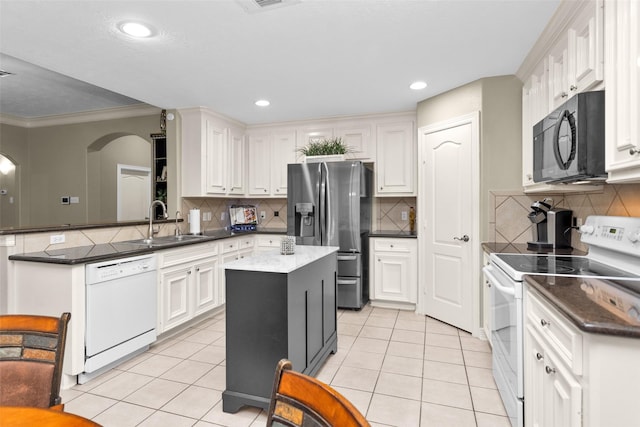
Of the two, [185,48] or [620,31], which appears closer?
[620,31]

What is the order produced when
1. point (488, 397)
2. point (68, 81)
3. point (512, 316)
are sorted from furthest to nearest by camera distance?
point (68, 81) → point (488, 397) → point (512, 316)

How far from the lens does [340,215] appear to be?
159 inches

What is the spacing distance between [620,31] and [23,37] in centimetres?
349

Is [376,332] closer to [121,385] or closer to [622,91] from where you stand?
[121,385]

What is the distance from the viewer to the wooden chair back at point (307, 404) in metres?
0.66

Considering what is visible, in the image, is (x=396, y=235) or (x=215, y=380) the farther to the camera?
(x=396, y=235)

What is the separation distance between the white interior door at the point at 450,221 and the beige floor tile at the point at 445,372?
76 centimetres

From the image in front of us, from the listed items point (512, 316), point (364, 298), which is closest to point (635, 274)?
point (512, 316)

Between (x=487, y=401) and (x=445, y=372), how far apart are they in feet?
1.33

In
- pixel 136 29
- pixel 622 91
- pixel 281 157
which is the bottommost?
pixel 622 91

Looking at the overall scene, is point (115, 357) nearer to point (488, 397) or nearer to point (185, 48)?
point (185, 48)

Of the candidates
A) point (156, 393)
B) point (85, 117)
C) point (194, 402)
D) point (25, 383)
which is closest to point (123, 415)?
point (156, 393)

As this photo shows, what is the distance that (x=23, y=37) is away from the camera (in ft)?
7.67

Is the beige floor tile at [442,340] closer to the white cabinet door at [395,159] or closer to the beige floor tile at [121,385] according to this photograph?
the white cabinet door at [395,159]
